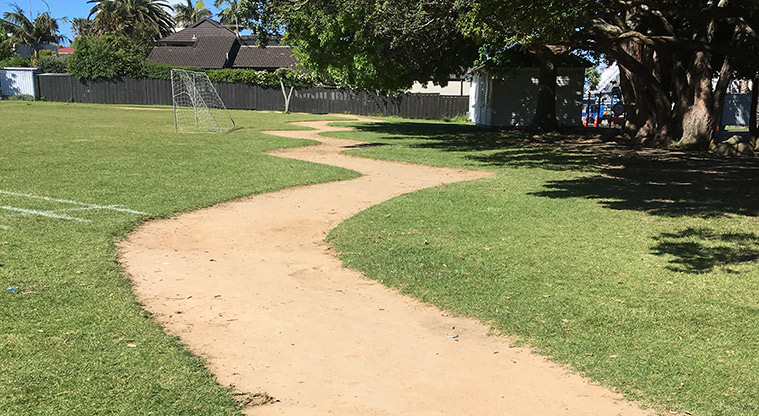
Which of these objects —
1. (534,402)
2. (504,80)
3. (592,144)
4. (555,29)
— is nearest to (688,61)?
(592,144)

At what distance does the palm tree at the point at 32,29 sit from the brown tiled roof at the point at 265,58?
2982 centimetres

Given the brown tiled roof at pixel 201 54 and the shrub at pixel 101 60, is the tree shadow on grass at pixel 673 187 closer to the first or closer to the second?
the shrub at pixel 101 60

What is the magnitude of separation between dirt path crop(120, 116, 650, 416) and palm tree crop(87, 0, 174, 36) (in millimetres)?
68411

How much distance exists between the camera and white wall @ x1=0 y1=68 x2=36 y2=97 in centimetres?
4985

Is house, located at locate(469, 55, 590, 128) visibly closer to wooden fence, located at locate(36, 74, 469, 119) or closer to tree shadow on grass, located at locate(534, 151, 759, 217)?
wooden fence, located at locate(36, 74, 469, 119)

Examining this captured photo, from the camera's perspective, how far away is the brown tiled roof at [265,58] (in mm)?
56562

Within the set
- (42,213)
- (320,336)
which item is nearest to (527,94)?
(42,213)

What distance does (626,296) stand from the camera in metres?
5.86

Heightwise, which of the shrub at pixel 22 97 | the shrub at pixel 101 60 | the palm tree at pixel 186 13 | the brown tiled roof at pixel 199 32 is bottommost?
the shrub at pixel 22 97

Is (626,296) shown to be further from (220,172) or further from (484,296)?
(220,172)

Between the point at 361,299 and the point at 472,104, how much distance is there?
33465 mm

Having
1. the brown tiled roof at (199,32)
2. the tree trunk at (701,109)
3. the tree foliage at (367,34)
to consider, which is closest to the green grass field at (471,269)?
the tree foliage at (367,34)

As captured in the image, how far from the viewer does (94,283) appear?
5809 millimetres

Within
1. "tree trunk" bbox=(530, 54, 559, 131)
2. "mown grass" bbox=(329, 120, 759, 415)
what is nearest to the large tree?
"tree trunk" bbox=(530, 54, 559, 131)
